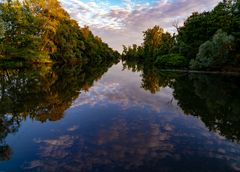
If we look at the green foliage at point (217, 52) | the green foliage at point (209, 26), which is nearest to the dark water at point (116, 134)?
the green foliage at point (217, 52)

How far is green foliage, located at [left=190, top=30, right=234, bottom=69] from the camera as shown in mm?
43656

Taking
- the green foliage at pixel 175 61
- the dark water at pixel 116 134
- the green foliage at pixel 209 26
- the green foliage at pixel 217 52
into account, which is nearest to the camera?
the dark water at pixel 116 134

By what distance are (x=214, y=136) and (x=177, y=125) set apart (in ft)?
7.36

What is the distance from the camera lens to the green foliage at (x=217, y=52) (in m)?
43.7

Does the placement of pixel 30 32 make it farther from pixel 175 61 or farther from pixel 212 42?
pixel 212 42

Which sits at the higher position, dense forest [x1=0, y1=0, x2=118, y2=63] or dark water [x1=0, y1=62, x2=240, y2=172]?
dense forest [x1=0, y1=0, x2=118, y2=63]

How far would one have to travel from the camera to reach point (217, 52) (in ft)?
145

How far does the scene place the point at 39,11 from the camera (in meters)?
64.1

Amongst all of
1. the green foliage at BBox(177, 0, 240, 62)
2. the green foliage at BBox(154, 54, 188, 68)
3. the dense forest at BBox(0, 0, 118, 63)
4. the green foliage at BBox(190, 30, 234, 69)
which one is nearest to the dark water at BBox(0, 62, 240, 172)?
the green foliage at BBox(190, 30, 234, 69)

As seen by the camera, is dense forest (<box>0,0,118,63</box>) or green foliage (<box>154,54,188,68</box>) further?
green foliage (<box>154,54,188,68</box>)

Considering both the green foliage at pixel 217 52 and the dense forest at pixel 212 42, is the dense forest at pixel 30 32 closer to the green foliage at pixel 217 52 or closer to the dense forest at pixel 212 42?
the dense forest at pixel 212 42

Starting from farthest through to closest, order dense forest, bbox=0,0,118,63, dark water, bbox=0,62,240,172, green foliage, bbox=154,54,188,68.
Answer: green foliage, bbox=154,54,188,68, dense forest, bbox=0,0,118,63, dark water, bbox=0,62,240,172

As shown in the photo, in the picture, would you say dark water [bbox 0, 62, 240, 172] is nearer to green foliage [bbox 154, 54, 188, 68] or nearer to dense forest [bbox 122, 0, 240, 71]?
dense forest [bbox 122, 0, 240, 71]

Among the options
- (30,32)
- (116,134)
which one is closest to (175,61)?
(30,32)
